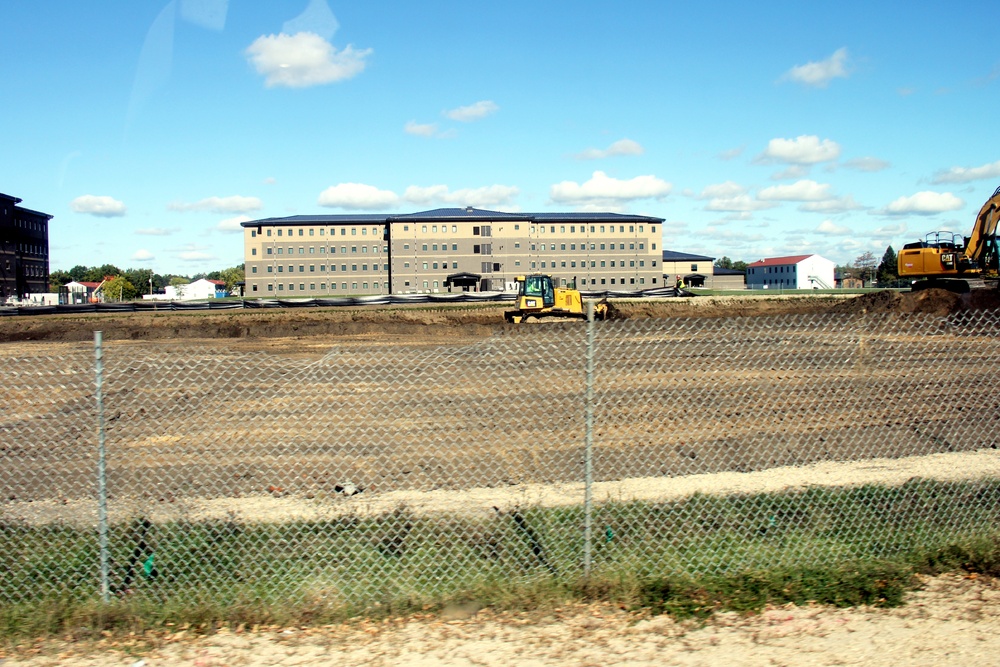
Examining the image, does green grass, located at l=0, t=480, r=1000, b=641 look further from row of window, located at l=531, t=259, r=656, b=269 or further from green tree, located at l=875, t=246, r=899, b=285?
green tree, located at l=875, t=246, r=899, b=285

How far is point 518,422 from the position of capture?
11945mm

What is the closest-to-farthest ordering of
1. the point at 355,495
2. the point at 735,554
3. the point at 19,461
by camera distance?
1. the point at 735,554
2. the point at 355,495
3. the point at 19,461

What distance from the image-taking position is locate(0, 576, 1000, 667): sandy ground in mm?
4469

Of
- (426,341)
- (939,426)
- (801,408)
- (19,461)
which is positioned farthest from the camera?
(426,341)

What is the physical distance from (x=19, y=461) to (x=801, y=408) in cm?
1175

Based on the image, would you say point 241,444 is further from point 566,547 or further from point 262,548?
point 566,547

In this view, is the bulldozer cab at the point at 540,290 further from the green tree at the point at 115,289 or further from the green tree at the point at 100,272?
the green tree at the point at 100,272

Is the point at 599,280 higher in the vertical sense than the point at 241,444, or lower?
higher

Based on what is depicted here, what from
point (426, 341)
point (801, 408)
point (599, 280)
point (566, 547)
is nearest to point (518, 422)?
point (801, 408)

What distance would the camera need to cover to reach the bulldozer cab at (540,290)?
34575 mm

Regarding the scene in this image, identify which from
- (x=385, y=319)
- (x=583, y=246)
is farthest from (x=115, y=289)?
(x=385, y=319)

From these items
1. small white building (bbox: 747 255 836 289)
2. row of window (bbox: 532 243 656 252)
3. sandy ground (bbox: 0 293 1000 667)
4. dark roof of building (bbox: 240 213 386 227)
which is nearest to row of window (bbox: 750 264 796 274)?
small white building (bbox: 747 255 836 289)

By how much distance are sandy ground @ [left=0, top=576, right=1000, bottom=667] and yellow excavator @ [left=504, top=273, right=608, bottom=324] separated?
28966 millimetres

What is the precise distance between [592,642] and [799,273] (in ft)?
403
